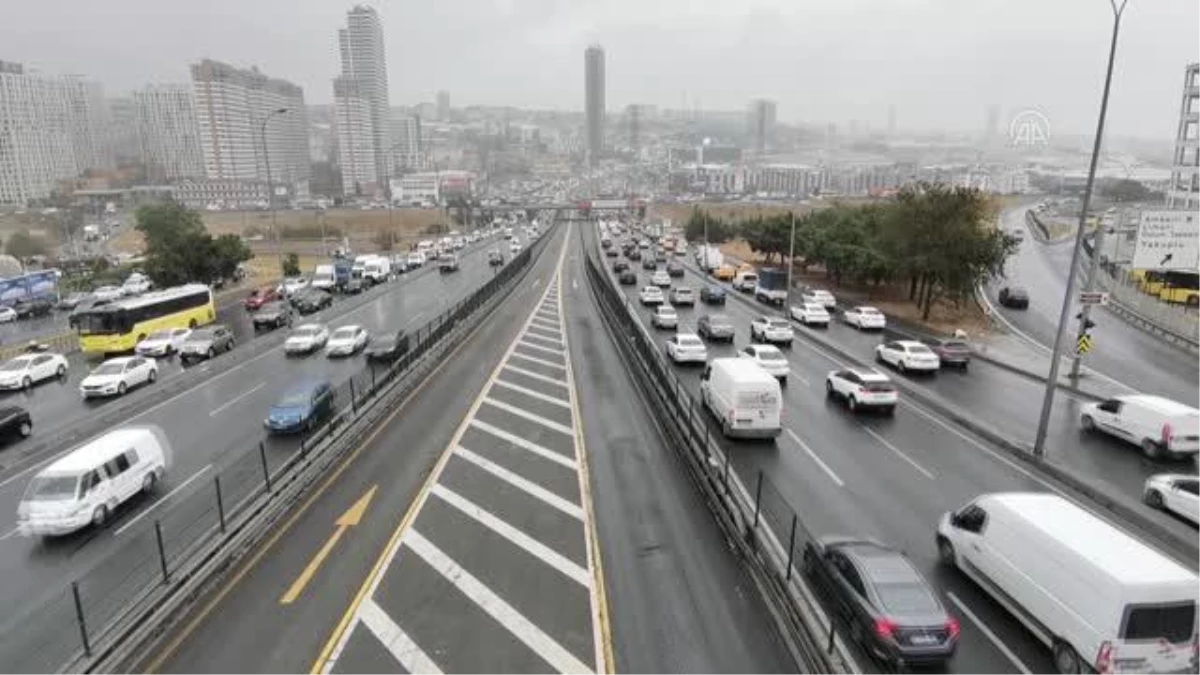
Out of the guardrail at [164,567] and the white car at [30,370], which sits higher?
the guardrail at [164,567]

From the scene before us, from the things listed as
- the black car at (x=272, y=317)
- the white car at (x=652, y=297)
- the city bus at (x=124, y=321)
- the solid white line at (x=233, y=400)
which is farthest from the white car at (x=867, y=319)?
the city bus at (x=124, y=321)

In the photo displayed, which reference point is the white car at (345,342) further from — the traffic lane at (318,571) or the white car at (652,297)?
the white car at (652,297)

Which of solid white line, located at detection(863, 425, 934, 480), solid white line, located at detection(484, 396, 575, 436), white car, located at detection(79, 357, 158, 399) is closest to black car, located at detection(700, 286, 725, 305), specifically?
solid white line, located at detection(484, 396, 575, 436)

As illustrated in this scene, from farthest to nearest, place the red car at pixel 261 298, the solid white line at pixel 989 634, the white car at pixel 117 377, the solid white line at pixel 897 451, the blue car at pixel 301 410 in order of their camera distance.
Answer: the red car at pixel 261 298 < the white car at pixel 117 377 < the blue car at pixel 301 410 < the solid white line at pixel 897 451 < the solid white line at pixel 989 634

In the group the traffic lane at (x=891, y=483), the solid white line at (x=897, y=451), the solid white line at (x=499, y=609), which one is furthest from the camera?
the solid white line at (x=897, y=451)

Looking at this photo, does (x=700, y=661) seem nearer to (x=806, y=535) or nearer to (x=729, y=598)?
(x=729, y=598)

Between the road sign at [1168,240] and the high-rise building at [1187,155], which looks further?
the high-rise building at [1187,155]
